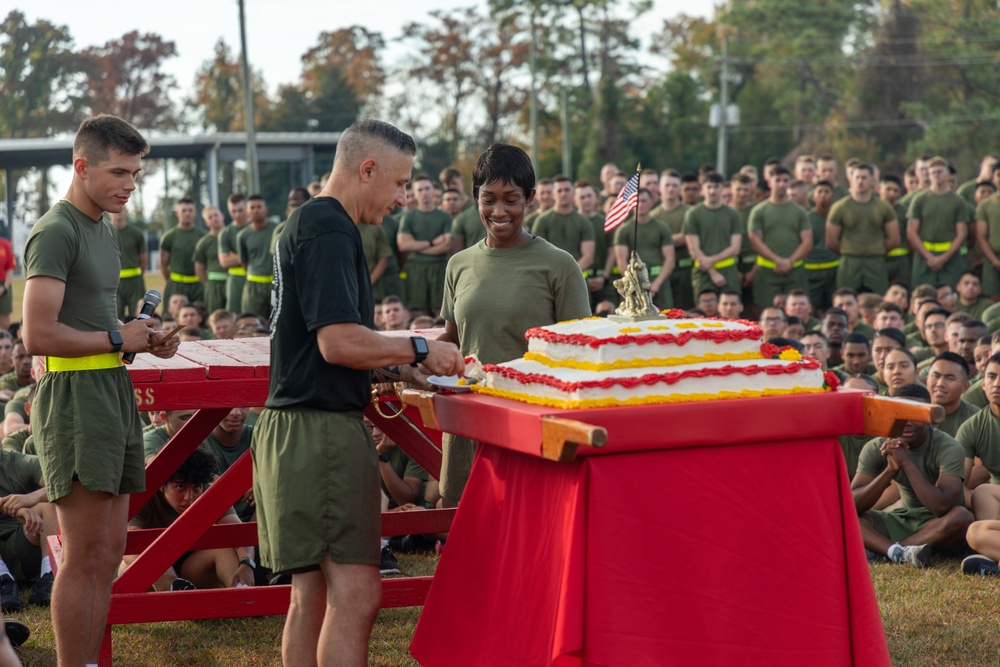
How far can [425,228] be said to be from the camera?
12.8 meters

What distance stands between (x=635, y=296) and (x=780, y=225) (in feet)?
29.3

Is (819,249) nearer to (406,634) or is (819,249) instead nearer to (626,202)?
(406,634)

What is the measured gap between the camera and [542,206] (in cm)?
1344

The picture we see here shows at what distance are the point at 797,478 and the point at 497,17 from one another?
40337 mm

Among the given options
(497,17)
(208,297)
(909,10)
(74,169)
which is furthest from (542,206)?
(909,10)

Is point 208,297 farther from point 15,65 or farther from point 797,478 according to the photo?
point 15,65

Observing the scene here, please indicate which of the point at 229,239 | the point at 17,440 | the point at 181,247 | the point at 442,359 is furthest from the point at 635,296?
the point at 181,247

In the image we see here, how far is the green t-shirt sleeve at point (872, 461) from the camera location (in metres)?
6.74

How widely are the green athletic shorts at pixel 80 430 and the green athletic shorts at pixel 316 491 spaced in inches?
28.9

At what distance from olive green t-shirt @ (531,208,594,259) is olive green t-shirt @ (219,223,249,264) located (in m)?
3.31

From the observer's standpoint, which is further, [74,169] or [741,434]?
[74,169]

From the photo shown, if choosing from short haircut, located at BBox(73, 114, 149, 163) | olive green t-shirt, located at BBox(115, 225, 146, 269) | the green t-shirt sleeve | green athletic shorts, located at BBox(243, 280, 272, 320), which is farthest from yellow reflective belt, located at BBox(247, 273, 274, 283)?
short haircut, located at BBox(73, 114, 149, 163)

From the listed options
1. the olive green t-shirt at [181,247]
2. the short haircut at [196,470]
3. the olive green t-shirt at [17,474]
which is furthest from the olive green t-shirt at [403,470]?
the olive green t-shirt at [181,247]

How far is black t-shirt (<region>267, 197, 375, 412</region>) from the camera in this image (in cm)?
338
